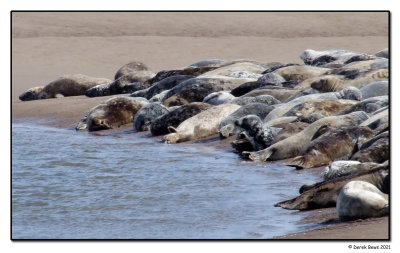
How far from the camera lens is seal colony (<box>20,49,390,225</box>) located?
626 centimetres

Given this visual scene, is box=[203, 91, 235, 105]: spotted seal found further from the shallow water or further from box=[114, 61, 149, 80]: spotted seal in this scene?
box=[114, 61, 149, 80]: spotted seal

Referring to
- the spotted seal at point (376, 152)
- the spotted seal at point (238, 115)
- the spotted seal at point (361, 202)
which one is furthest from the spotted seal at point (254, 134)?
the spotted seal at point (361, 202)

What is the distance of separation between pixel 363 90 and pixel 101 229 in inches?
222

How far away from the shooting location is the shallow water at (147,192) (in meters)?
5.81

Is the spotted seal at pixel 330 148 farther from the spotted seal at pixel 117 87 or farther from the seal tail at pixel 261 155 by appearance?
the spotted seal at pixel 117 87

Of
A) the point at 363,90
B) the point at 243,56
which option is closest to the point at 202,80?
the point at 363,90

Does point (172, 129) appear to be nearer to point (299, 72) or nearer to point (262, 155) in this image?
point (262, 155)

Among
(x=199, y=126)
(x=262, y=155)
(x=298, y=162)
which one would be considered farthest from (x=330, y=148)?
(x=199, y=126)

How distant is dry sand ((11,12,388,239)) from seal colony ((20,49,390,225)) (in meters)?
5.43

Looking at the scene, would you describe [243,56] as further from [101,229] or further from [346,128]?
[101,229]

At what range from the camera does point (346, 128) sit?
27.5ft

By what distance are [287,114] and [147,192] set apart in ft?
11.4

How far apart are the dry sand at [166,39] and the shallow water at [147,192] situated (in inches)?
369

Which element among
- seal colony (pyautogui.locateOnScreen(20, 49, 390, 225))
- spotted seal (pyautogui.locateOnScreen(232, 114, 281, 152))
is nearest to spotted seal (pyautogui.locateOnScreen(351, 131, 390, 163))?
seal colony (pyautogui.locateOnScreen(20, 49, 390, 225))
